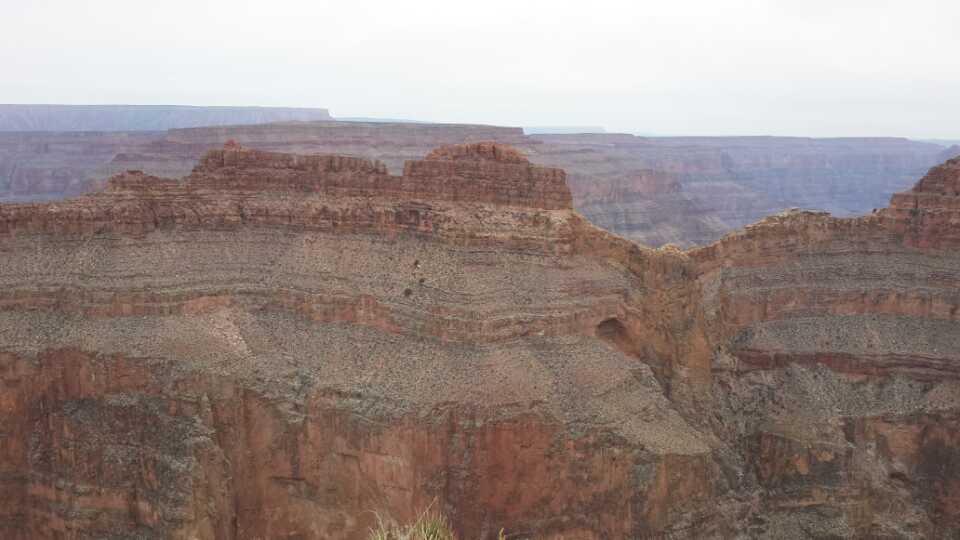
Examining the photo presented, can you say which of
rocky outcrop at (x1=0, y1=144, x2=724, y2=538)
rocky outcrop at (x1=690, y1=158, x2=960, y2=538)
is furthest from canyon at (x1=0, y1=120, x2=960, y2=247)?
rocky outcrop at (x1=690, y1=158, x2=960, y2=538)

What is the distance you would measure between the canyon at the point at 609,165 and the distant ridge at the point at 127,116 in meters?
36.3

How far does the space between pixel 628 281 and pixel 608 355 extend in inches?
163

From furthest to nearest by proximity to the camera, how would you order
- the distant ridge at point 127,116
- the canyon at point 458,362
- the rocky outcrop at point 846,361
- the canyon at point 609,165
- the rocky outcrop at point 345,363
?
the distant ridge at point 127,116 < the canyon at point 609,165 < the rocky outcrop at point 846,361 < the canyon at point 458,362 < the rocky outcrop at point 345,363

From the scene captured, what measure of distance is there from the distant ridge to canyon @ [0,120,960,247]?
119 ft

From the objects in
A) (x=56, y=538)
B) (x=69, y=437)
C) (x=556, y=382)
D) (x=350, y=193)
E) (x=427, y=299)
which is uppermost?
(x=350, y=193)

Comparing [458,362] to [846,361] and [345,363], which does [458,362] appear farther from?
[846,361]

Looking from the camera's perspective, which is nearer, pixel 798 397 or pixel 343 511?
pixel 343 511

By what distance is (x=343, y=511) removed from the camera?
29922 mm

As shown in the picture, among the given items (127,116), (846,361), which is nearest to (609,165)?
(846,361)

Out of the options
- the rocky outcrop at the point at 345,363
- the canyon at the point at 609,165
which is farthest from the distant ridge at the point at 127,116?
the rocky outcrop at the point at 345,363

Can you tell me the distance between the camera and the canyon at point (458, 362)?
2944cm

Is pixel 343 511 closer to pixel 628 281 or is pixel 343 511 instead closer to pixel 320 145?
pixel 628 281

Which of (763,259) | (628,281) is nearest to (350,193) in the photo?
(628,281)

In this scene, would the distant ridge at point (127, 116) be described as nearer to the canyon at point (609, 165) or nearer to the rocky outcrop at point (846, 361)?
the canyon at point (609, 165)
